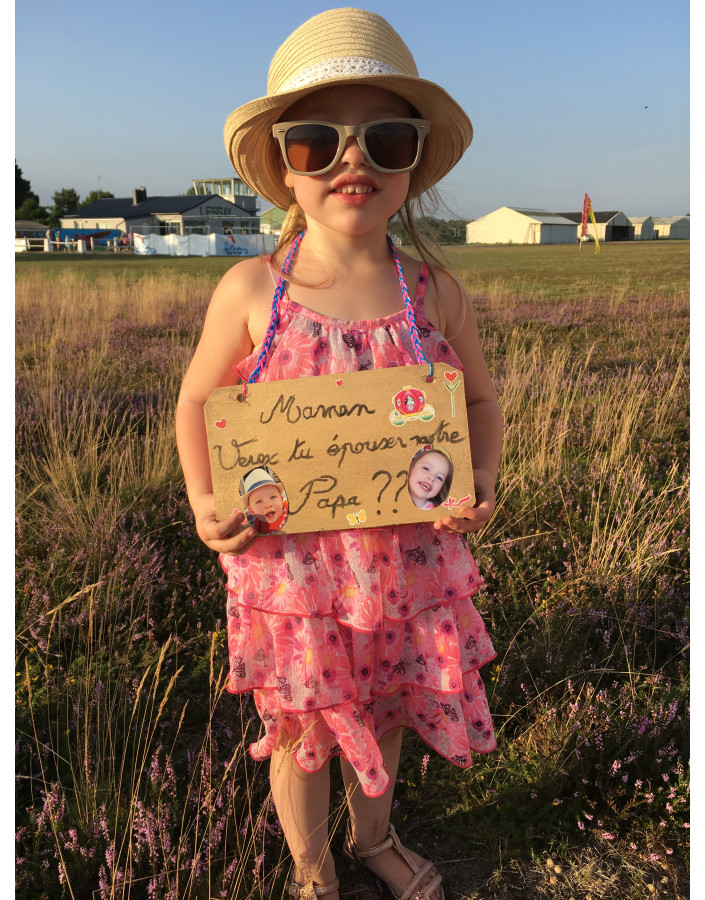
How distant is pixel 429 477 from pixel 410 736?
4.77 feet

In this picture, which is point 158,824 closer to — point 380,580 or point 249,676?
point 249,676

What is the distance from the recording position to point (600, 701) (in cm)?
223

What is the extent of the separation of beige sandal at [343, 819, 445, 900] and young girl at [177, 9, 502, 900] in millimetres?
222

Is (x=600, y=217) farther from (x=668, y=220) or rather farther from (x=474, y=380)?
(x=474, y=380)

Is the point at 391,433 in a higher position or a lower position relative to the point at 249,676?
higher

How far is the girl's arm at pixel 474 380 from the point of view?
1701mm

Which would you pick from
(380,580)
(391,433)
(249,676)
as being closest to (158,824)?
(249,676)

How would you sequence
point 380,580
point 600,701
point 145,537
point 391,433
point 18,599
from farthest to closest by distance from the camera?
1. point 145,537
2. point 18,599
3. point 600,701
4. point 380,580
5. point 391,433

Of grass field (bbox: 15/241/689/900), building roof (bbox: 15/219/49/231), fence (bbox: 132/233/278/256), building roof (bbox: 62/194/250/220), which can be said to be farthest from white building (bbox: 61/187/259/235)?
grass field (bbox: 15/241/689/900)

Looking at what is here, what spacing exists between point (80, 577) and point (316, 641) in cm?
178

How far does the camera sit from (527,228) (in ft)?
313

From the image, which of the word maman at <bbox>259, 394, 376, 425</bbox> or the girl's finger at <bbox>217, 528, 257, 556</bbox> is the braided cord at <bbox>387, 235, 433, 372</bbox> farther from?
the girl's finger at <bbox>217, 528, 257, 556</bbox>

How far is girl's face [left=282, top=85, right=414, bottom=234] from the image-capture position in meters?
1.45

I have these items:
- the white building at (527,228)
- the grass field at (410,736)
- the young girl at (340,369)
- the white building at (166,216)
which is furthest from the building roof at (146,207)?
the young girl at (340,369)
